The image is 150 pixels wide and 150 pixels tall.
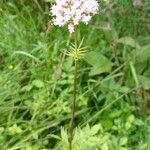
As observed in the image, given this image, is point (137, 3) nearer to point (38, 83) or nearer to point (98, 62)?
point (98, 62)

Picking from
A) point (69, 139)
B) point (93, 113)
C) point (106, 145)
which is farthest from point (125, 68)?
point (69, 139)

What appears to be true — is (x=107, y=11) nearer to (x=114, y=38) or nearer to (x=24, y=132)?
(x=114, y=38)

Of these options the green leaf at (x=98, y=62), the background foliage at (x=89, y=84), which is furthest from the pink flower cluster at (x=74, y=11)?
the green leaf at (x=98, y=62)

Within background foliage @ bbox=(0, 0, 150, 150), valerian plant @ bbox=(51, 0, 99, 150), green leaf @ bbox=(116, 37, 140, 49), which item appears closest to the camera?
valerian plant @ bbox=(51, 0, 99, 150)

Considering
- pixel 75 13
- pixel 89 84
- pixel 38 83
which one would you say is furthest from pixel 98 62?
pixel 75 13

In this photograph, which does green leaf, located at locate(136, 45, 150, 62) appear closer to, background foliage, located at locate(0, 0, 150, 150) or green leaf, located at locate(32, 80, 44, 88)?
background foliage, located at locate(0, 0, 150, 150)

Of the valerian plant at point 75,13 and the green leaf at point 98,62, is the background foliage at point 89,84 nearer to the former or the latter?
the green leaf at point 98,62

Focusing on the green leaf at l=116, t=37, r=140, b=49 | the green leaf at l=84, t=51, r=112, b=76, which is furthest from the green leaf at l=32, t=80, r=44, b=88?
the green leaf at l=116, t=37, r=140, b=49

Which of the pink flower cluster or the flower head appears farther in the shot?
the flower head
